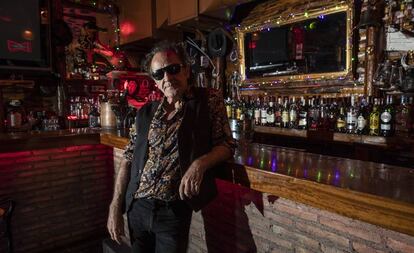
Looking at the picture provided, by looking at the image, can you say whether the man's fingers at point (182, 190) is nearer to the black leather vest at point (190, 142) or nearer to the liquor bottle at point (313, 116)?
the black leather vest at point (190, 142)

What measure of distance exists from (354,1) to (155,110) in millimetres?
2813

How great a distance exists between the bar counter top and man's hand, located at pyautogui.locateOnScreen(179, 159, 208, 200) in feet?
0.78

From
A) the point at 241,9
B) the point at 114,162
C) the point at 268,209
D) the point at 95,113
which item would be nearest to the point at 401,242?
the point at 268,209

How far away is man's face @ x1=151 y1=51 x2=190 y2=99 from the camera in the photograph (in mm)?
1649

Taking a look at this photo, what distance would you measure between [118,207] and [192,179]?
0.60 metres

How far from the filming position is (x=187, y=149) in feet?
5.01

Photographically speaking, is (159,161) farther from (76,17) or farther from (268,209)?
(76,17)

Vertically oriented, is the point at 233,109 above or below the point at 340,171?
above

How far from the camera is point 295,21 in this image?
3904 millimetres

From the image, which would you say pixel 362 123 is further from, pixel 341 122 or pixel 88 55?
pixel 88 55

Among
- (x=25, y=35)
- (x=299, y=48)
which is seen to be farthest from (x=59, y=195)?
(x=299, y=48)

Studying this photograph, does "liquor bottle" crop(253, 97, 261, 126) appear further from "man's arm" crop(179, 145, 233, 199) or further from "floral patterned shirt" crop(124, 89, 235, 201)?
"man's arm" crop(179, 145, 233, 199)

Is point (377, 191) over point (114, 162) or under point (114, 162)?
over

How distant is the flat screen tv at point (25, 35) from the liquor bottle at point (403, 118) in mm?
4996
